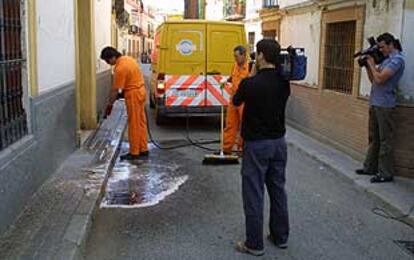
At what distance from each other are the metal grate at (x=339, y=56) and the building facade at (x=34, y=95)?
4710 millimetres

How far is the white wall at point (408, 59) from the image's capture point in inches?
297

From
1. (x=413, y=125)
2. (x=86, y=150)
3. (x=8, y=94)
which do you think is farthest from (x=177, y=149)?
(x=8, y=94)

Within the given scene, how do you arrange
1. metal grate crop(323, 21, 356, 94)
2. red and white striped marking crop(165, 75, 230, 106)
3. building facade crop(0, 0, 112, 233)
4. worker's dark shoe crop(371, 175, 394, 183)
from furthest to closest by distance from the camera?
red and white striped marking crop(165, 75, 230, 106)
metal grate crop(323, 21, 356, 94)
worker's dark shoe crop(371, 175, 394, 183)
building facade crop(0, 0, 112, 233)

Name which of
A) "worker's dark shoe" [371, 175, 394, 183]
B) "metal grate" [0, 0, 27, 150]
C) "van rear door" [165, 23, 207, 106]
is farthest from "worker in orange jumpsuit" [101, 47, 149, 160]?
"worker's dark shoe" [371, 175, 394, 183]

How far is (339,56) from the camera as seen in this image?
10539 mm

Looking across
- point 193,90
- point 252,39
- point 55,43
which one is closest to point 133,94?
point 55,43

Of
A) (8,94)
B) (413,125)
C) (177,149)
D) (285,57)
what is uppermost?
(285,57)

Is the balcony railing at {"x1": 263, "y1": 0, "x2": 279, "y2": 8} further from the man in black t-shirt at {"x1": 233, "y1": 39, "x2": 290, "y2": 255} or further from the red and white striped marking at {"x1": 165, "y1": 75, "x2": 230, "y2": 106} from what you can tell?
the man in black t-shirt at {"x1": 233, "y1": 39, "x2": 290, "y2": 255}

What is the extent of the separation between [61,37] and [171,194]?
2.75 metres

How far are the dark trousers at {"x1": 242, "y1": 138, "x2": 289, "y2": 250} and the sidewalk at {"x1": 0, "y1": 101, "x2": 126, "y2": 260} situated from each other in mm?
1485

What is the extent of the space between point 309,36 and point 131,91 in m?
4.74

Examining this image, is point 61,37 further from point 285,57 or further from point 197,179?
point 285,57

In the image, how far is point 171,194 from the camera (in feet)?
23.1

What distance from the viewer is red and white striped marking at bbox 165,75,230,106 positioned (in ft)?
40.0
